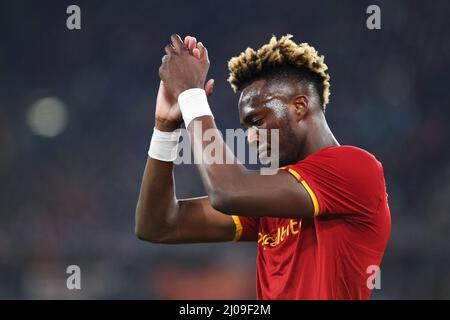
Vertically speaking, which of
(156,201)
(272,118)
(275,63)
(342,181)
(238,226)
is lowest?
(238,226)

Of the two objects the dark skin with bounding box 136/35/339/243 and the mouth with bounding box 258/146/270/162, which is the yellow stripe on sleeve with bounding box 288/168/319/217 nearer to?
the dark skin with bounding box 136/35/339/243

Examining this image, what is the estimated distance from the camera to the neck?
251 cm

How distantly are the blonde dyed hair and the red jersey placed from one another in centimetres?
44

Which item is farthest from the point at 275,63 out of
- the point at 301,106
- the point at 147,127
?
the point at 147,127

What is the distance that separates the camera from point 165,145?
2.70 m

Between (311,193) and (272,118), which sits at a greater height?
(272,118)

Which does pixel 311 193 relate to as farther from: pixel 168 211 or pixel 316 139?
pixel 168 211

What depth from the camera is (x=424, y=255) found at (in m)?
7.31

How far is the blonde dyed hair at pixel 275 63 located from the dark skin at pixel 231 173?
7 centimetres

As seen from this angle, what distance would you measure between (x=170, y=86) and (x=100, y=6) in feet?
29.2

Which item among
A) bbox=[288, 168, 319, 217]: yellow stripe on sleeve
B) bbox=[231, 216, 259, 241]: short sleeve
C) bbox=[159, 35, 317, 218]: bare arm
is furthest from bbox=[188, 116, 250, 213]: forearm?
bbox=[231, 216, 259, 241]: short sleeve

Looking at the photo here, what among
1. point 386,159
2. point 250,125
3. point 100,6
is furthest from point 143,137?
point 250,125

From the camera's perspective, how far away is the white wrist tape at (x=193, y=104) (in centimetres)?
218

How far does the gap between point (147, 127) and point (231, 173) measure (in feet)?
24.8
